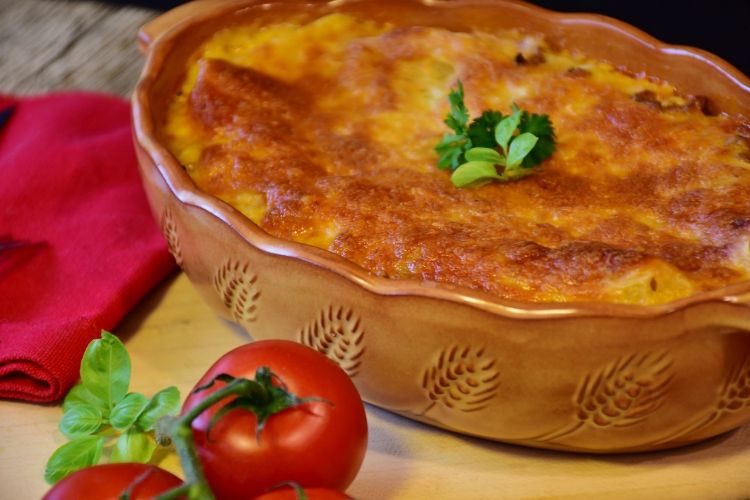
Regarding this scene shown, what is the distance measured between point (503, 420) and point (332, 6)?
3.67ft

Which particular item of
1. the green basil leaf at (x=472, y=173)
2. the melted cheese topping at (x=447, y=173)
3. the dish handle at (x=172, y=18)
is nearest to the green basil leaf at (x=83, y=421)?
the melted cheese topping at (x=447, y=173)

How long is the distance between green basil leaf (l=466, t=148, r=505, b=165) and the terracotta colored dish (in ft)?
1.31

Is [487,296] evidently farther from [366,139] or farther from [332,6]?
[332,6]

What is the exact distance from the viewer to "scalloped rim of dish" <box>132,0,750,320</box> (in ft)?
3.94

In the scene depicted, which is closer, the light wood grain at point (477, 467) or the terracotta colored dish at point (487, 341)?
the terracotta colored dish at point (487, 341)

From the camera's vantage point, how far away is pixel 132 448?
4.69 feet

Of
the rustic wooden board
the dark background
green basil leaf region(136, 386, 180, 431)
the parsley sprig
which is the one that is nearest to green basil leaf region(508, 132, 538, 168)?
the parsley sprig

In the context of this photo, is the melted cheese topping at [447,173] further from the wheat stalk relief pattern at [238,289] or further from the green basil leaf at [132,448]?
the green basil leaf at [132,448]

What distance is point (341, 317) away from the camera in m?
1.36

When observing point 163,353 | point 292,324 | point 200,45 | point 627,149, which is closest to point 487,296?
point 292,324

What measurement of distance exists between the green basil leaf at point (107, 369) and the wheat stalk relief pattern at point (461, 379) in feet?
1.48

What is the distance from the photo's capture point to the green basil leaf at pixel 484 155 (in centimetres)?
162

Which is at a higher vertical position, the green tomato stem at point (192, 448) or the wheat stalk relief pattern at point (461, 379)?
the green tomato stem at point (192, 448)

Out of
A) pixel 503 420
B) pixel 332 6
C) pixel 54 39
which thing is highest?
pixel 332 6
